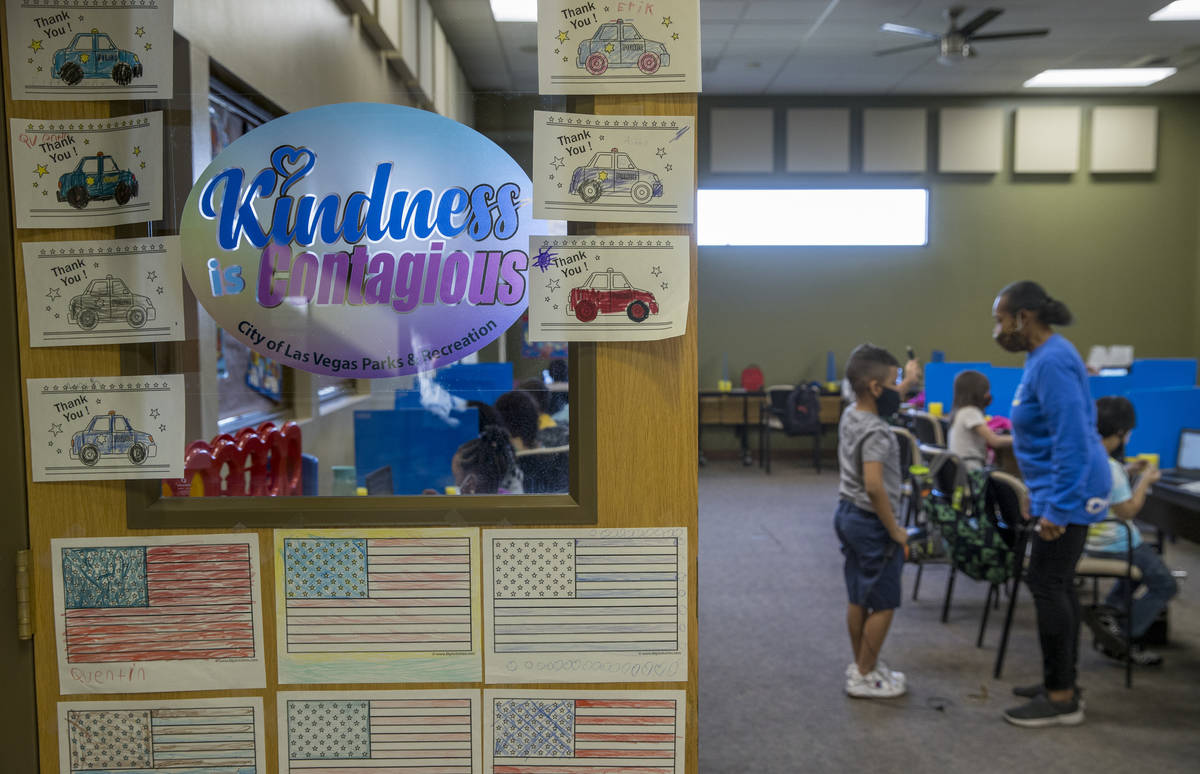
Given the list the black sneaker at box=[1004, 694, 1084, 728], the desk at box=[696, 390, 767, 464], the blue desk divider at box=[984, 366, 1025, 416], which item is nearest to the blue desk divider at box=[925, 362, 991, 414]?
the blue desk divider at box=[984, 366, 1025, 416]

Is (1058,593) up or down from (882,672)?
up

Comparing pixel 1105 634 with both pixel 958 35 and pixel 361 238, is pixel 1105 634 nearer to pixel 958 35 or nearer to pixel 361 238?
pixel 361 238

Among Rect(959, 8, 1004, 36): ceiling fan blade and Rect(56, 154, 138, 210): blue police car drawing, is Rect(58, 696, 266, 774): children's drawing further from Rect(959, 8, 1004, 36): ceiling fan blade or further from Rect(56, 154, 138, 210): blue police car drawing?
Rect(959, 8, 1004, 36): ceiling fan blade

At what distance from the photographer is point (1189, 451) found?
3.91m

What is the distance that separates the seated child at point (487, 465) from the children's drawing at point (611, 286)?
19 cm

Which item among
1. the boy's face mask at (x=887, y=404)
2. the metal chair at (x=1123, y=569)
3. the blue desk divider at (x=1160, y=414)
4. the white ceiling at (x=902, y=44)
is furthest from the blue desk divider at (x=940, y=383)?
the metal chair at (x=1123, y=569)

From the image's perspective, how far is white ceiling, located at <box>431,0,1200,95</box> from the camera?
5.94 metres

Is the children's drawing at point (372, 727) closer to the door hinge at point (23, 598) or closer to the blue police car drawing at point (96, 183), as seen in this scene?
the door hinge at point (23, 598)

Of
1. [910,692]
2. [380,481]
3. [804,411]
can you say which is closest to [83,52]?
[380,481]

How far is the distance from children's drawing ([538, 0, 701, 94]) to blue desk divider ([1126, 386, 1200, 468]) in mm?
4526

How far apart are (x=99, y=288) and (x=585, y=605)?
812mm

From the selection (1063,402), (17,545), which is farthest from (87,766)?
(1063,402)

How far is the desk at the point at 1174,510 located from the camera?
3068mm

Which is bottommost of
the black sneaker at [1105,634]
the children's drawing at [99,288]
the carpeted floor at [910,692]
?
the carpeted floor at [910,692]
